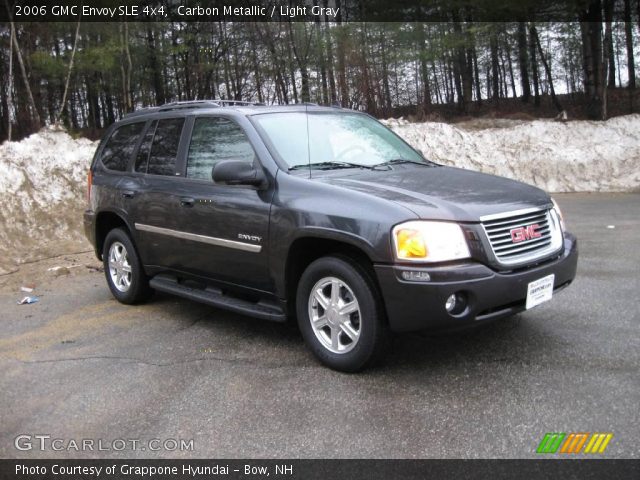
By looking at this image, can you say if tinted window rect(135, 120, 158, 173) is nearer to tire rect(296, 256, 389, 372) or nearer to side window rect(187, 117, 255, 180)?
side window rect(187, 117, 255, 180)

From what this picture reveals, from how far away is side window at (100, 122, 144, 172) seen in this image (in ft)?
19.7

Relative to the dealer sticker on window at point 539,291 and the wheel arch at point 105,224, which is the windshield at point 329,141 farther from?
the wheel arch at point 105,224

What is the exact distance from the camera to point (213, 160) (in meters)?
4.96

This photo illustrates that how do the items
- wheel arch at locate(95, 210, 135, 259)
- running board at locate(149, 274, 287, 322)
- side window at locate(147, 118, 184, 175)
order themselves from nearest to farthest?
running board at locate(149, 274, 287, 322) < side window at locate(147, 118, 184, 175) < wheel arch at locate(95, 210, 135, 259)

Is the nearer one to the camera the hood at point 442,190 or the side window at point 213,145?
the hood at point 442,190

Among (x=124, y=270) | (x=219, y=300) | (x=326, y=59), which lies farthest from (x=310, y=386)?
(x=326, y=59)

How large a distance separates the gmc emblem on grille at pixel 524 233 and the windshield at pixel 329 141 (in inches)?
52.5

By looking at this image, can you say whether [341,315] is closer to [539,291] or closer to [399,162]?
[539,291]

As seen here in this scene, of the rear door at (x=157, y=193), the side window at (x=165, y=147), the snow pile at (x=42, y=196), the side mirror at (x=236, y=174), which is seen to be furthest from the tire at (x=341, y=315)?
the snow pile at (x=42, y=196)

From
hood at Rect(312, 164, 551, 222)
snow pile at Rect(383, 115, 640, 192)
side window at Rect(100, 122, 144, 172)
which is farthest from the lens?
snow pile at Rect(383, 115, 640, 192)

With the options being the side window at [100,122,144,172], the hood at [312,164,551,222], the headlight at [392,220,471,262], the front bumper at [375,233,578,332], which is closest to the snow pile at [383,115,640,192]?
the side window at [100,122,144,172]

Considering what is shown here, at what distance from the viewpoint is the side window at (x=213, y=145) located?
474 cm

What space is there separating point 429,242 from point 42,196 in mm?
9741

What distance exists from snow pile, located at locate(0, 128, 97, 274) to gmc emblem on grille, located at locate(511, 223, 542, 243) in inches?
306
